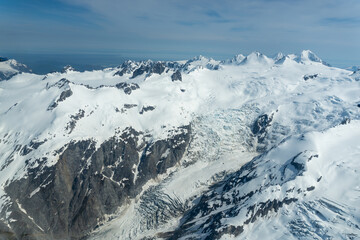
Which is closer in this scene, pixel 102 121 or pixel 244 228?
pixel 244 228

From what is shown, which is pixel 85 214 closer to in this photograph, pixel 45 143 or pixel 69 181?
pixel 69 181

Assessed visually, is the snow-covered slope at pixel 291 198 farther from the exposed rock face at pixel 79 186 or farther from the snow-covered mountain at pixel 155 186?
the exposed rock face at pixel 79 186

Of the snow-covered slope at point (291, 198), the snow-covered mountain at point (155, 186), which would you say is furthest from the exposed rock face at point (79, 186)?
the snow-covered slope at point (291, 198)

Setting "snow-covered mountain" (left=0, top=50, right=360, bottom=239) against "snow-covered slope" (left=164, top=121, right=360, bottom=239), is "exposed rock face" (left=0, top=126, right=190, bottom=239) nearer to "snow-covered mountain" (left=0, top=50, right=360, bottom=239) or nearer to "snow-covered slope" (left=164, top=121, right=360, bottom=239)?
"snow-covered mountain" (left=0, top=50, right=360, bottom=239)

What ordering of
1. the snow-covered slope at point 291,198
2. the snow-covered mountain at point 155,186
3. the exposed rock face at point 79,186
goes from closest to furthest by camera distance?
the snow-covered slope at point 291,198
the snow-covered mountain at point 155,186
the exposed rock face at point 79,186

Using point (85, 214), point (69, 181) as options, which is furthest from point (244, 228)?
point (69, 181)

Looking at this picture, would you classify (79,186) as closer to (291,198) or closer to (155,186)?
(155,186)

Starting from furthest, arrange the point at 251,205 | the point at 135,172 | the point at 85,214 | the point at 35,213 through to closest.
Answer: the point at 135,172 → the point at 85,214 → the point at 35,213 → the point at 251,205

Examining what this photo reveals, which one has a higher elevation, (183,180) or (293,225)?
(293,225)

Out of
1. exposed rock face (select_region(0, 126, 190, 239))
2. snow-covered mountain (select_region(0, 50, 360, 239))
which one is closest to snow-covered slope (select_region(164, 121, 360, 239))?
snow-covered mountain (select_region(0, 50, 360, 239))
